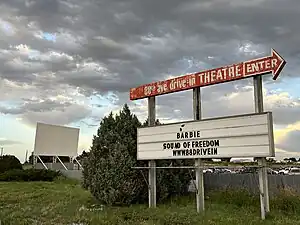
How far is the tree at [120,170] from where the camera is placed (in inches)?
579

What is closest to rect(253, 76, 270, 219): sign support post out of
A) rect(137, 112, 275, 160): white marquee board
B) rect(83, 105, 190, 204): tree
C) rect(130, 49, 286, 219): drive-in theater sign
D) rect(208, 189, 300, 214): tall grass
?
rect(130, 49, 286, 219): drive-in theater sign

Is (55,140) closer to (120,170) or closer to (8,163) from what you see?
(8,163)

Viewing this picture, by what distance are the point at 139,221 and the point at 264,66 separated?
18.7 ft

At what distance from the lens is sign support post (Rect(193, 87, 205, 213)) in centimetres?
1284

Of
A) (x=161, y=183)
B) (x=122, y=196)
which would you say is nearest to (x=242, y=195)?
(x=161, y=183)

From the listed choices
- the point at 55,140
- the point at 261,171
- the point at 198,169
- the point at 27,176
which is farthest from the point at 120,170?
the point at 55,140

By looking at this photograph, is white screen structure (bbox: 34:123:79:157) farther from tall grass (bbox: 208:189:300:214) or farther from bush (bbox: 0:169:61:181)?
tall grass (bbox: 208:189:300:214)

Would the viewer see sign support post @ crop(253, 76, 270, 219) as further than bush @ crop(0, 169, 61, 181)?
No

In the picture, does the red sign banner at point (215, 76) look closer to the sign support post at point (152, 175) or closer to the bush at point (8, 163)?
the sign support post at point (152, 175)

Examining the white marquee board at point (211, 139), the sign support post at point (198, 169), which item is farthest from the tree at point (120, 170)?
the sign support post at point (198, 169)

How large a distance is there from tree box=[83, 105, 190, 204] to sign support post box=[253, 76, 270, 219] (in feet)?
15.2

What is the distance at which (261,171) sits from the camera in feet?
37.7

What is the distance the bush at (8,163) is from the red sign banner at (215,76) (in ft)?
92.5

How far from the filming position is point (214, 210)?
504 inches
